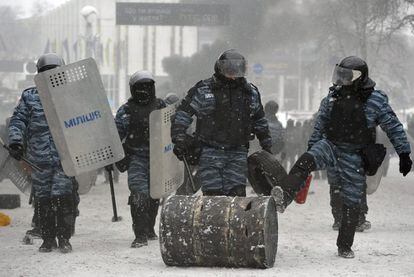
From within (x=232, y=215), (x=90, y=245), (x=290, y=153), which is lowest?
(x=290, y=153)

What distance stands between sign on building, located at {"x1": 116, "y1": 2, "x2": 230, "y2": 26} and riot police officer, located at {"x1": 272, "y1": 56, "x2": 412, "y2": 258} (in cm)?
2737

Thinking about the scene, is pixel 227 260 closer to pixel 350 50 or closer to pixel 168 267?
pixel 168 267

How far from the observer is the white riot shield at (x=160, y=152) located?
802 cm

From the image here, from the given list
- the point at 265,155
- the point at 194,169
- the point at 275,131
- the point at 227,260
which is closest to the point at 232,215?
the point at 227,260

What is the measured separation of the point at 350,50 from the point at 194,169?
2660 centimetres

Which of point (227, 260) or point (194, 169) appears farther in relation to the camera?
point (194, 169)

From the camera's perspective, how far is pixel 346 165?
7.16 metres

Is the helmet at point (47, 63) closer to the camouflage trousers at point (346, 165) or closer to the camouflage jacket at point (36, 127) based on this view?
the camouflage jacket at point (36, 127)

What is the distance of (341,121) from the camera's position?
7.09 m

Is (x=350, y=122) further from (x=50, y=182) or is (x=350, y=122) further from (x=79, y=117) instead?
(x=50, y=182)

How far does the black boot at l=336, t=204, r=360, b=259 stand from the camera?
7.20 metres

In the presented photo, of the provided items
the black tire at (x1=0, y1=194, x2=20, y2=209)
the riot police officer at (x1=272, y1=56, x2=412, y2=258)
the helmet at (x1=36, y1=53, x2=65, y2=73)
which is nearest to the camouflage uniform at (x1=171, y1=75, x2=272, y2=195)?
the riot police officer at (x1=272, y1=56, x2=412, y2=258)

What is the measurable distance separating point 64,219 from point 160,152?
99cm

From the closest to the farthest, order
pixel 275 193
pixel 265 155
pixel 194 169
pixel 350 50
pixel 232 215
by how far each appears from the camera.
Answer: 1. pixel 232 215
2. pixel 275 193
3. pixel 265 155
4. pixel 194 169
5. pixel 350 50
